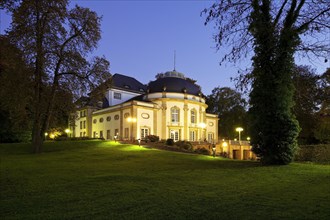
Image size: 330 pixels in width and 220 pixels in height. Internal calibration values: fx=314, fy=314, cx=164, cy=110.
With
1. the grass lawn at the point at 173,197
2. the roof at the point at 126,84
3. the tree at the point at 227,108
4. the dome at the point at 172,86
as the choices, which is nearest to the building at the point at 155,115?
the dome at the point at 172,86

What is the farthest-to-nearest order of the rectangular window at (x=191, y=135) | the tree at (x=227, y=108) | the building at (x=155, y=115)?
the tree at (x=227, y=108), the rectangular window at (x=191, y=135), the building at (x=155, y=115)

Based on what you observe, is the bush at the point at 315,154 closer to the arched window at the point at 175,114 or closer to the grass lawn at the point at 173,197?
the grass lawn at the point at 173,197

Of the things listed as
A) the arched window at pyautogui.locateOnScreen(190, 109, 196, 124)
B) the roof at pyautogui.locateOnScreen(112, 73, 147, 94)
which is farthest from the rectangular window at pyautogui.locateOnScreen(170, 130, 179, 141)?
the roof at pyautogui.locateOnScreen(112, 73, 147, 94)

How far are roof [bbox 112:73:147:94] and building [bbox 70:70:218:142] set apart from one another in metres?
1.10

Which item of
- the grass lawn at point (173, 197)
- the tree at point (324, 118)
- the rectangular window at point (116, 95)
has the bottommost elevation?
the grass lawn at point (173, 197)

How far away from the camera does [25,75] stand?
23.5 metres

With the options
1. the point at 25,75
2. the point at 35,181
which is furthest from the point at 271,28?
the point at 25,75

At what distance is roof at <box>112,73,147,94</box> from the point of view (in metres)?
61.0

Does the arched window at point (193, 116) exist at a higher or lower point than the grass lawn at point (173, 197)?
higher

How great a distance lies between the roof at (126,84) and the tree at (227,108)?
17.2 metres

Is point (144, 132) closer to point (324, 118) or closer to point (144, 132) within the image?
point (144, 132)

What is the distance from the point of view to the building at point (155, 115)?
49219mm

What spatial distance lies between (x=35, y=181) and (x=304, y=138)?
43264 mm

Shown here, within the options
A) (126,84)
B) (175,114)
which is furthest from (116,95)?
(175,114)
